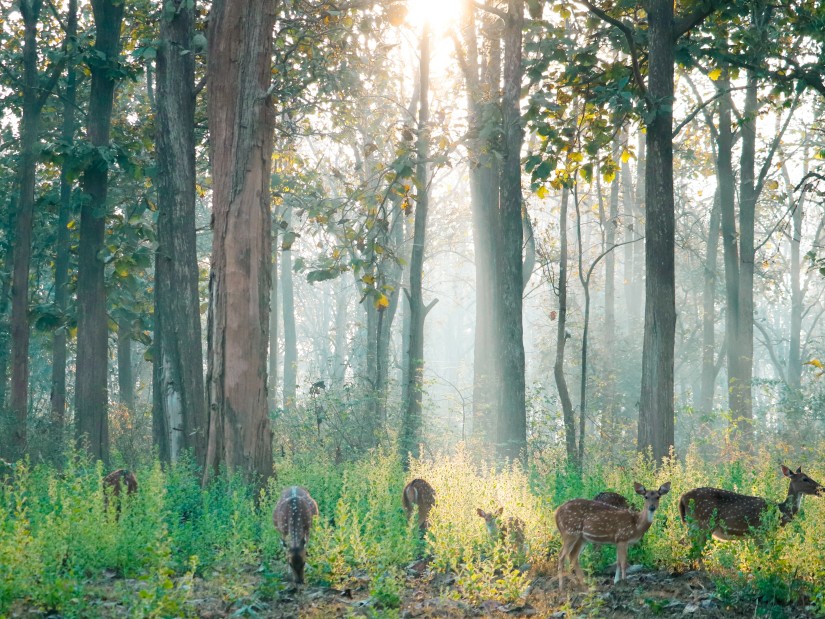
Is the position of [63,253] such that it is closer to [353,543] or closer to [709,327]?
[353,543]

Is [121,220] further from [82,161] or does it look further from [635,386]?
[635,386]

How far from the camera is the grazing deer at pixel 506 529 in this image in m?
9.75

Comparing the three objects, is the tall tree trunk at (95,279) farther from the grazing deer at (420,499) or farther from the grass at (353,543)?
the grazing deer at (420,499)

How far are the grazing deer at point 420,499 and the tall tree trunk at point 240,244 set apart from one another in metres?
2.52

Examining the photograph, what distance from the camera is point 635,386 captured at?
42938mm

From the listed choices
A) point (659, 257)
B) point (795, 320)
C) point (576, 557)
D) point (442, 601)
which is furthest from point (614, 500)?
point (795, 320)

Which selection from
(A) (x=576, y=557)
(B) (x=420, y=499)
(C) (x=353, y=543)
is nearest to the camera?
(C) (x=353, y=543)

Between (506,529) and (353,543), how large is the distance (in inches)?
77.6

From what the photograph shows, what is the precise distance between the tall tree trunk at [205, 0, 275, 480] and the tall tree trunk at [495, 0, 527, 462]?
6101mm

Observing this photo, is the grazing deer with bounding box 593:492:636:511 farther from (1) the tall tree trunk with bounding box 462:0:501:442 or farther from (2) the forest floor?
(1) the tall tree trunk with bounding box 462:0:501:442

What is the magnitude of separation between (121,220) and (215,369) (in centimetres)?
814

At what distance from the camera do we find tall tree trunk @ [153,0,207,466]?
1600 cm

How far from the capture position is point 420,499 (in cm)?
1116

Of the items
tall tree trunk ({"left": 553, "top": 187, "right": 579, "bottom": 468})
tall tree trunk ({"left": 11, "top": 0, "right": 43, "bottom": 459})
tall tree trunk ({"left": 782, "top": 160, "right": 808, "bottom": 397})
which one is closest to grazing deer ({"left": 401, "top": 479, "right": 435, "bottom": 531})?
tall tree trunk ({"left": 553, "top": 187, "right": 579, "bottom": 468})
